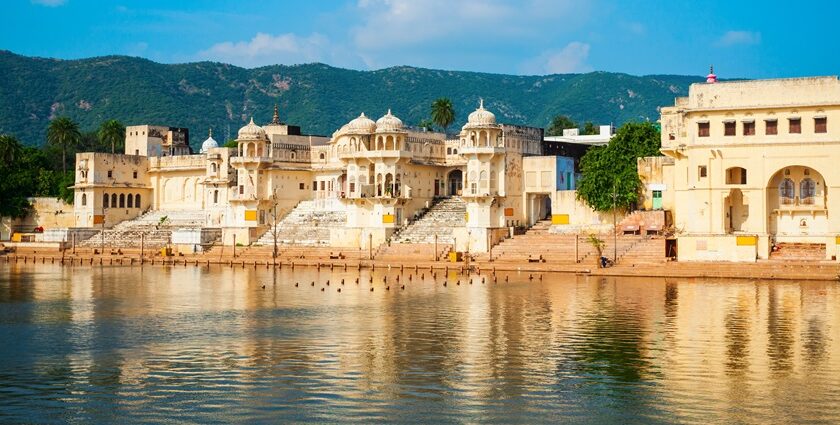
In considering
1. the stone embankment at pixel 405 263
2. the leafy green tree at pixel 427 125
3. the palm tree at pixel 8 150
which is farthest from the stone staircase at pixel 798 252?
the palm tree at pixel 8 150

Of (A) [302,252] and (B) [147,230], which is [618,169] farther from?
(B) [147,230]

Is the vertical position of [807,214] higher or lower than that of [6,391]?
higher

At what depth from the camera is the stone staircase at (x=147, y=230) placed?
7694 centimetres

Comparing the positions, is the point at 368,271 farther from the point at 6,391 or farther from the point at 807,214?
the point at 6,391

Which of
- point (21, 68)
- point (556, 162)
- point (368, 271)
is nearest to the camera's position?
point (368, 271)

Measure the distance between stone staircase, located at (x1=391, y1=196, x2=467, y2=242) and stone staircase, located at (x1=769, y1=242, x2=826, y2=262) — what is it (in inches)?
727

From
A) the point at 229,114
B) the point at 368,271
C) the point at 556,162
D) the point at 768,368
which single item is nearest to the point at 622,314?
the point at 768,368

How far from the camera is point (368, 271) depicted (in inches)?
2360

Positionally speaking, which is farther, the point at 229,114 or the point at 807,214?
the point at 229,114

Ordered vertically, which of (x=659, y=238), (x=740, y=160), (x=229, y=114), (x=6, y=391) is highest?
(x=229, y=114)

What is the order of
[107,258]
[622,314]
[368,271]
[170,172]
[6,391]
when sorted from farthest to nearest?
[170,172]
[107,258]
[368,271]
[622,314]
[6,391]

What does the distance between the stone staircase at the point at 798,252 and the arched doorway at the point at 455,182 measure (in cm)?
2495

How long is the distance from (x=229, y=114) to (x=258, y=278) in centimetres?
13641

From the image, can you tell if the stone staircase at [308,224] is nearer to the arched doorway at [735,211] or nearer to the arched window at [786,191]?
the arched doorway at [735,211]
